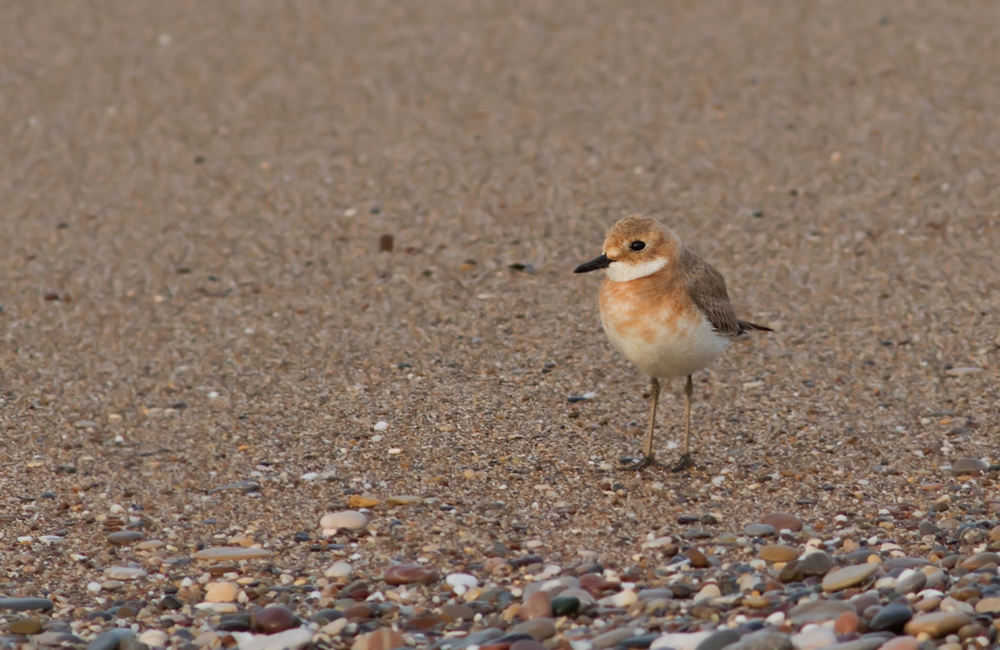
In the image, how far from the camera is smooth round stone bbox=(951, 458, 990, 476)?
593 centimetres

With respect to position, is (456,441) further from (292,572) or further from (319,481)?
(292,572)

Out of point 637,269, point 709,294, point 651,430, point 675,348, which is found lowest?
point 651,430

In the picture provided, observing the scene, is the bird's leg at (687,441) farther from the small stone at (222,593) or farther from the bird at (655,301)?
the small stone at (222,593)

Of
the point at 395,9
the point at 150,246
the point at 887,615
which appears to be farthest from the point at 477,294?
the point at 395,9

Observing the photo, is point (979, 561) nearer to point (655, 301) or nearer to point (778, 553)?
point (778, 553)

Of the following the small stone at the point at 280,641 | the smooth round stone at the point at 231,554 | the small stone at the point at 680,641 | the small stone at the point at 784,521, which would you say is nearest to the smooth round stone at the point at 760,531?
the small stone at the point at 784,521

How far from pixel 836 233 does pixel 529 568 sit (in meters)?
4.88

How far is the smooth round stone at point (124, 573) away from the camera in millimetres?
5195

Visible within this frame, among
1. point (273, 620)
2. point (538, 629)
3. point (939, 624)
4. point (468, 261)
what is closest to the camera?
point (939, 624)

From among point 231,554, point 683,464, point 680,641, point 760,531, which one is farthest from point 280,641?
point 683,464

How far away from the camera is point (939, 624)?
14.1 feet

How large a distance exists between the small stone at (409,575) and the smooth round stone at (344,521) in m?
0.53

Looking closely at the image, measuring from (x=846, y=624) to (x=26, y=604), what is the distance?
3185 millimetres

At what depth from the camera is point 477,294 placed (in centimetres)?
845
